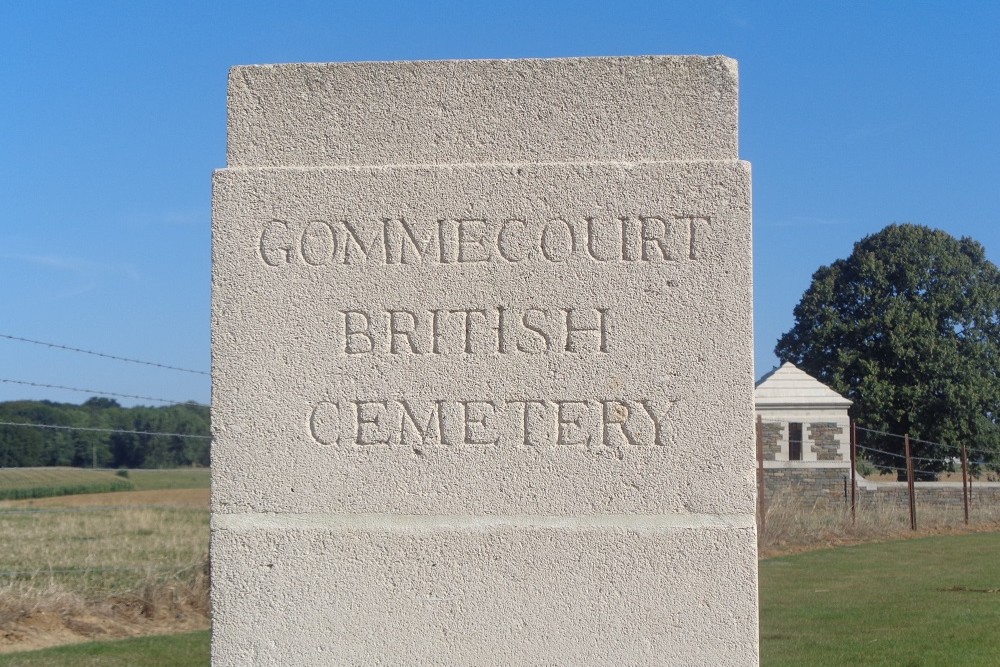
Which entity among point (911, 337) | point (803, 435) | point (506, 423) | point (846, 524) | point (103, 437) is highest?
point (911, 337)

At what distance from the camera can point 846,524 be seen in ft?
55.0

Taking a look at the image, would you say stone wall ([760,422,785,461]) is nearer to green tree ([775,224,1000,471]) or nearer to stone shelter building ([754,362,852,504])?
stone shelter building ([754,362,852,504])

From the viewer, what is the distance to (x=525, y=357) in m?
3.57

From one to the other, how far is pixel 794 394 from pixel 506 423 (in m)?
23.7

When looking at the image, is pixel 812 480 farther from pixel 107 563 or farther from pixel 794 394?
pixel 107 563

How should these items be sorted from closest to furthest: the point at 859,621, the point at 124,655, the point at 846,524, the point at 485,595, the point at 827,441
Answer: the point at 485,595 < the point at 124,655 < the point at 859,621 < the point at 846,524 < the point at 827,441

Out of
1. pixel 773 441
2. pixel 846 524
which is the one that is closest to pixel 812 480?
pixel 773 441

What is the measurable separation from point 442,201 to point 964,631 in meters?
6.07

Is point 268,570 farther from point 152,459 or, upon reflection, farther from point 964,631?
point 152,459

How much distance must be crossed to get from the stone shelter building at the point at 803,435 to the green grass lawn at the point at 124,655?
16890 mm

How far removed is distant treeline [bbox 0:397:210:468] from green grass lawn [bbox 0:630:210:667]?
202cm

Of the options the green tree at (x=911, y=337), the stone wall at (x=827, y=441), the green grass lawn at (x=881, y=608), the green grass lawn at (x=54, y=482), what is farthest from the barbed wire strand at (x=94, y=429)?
the green tree at (x=911, y=337)

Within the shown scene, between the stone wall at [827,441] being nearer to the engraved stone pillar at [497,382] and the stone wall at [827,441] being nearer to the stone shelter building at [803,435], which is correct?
the stone shelter building at [803,435]

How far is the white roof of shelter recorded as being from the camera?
25906 millimetres
